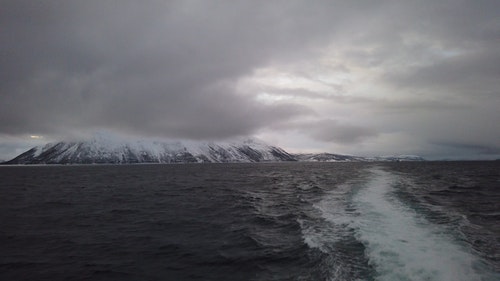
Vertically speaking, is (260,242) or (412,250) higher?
(412,250)

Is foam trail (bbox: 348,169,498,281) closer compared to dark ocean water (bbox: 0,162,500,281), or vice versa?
foam trail (bbox: 348,169,498,281)

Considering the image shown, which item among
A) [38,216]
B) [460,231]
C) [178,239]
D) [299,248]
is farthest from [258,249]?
[38,216]

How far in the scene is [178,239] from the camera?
623 inches

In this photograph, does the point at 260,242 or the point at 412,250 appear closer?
the point at 412,250

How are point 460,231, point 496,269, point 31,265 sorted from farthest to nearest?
point 460,231
point 31,265
point 496,269

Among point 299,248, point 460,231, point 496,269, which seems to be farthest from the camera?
point 460,231

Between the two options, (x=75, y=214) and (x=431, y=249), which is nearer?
(x=431, y=249)

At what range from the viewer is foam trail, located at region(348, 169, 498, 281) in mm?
10016

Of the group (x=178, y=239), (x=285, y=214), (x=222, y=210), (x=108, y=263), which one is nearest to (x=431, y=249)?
(x=285, y=214)

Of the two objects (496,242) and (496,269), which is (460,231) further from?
(496,269)

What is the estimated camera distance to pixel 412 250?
12211 millimetres

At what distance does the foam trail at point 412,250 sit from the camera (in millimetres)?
10016

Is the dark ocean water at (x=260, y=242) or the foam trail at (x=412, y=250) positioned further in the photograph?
the dark ocean water at (x=260, y=242)

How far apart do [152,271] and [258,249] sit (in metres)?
4.82
